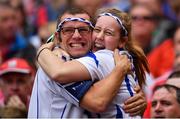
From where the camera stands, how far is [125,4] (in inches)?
500

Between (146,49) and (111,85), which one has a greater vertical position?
(111,85)

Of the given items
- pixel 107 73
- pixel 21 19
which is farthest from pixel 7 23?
pixel 107 73

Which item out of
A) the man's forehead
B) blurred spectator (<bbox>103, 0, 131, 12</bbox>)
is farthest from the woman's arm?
blurred spectator (<bbox>103, 0, 131, 12</bbox>)

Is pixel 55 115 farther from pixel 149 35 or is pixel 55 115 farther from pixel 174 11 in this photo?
pixel 174 11

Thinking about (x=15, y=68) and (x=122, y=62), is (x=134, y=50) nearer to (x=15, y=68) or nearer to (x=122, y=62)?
(x=122, y=62)

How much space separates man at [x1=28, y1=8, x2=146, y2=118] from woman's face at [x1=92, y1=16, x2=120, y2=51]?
0.07 metres

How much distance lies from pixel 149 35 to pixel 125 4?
1417 millimetres

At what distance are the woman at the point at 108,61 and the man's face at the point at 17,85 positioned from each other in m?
2.22

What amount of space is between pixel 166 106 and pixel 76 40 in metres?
1.76

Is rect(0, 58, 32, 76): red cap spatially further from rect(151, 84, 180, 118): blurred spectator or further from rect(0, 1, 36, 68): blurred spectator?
rect(0, 1, 36, 68): blurred spectator

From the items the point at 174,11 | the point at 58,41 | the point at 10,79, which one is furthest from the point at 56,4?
the point at 58,41

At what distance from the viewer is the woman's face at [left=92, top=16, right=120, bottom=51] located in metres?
6.17

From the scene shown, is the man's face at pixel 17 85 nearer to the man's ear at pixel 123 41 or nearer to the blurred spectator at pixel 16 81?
the blurred spectator at pixel 16 81

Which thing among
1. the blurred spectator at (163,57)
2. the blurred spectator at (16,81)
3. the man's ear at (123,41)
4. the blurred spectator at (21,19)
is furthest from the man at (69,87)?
the blurred spectator at (21,19)
